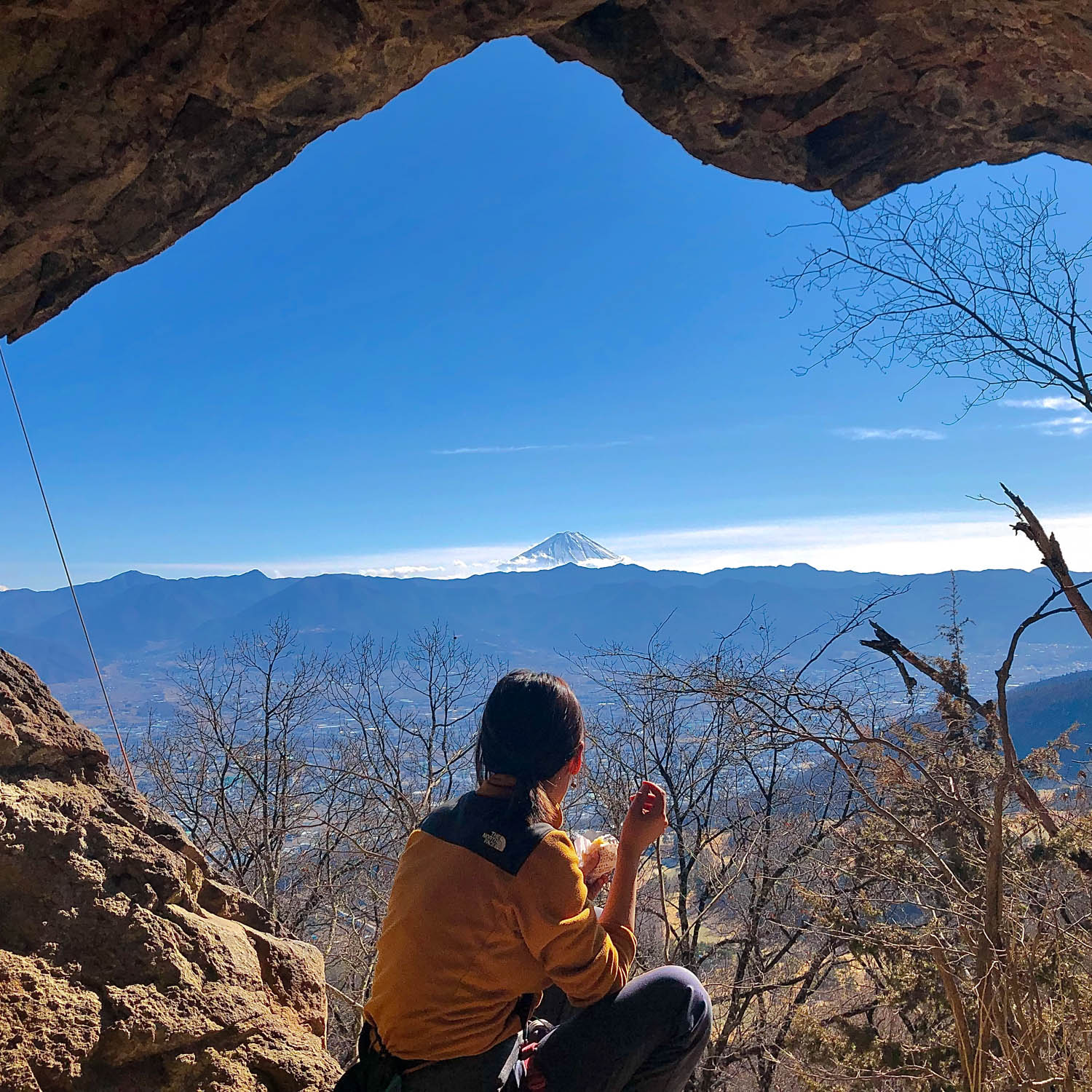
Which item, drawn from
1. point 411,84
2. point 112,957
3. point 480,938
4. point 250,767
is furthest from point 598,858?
point 250,767

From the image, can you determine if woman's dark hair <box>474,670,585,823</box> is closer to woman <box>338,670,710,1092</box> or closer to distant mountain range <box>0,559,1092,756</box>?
woman <box>338,670,710,1092</box>

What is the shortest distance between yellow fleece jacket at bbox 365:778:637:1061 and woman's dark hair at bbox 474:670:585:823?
0.08 meters

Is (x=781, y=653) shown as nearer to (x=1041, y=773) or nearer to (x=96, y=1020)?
(x=1041, y=773)

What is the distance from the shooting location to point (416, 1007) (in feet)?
5.57

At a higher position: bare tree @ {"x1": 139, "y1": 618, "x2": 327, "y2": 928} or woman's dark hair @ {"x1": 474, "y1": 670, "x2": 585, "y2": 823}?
woman's dark hair @ {"x1": 474, "y1": 670, "x2": 585, "y2": 823}

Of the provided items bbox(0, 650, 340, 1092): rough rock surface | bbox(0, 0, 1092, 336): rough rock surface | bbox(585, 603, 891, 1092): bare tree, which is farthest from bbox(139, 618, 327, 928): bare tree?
bbox(0, 650, 340, 1092): rough rock surface

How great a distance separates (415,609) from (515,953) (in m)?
134

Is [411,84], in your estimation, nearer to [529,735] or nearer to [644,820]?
[529,735]

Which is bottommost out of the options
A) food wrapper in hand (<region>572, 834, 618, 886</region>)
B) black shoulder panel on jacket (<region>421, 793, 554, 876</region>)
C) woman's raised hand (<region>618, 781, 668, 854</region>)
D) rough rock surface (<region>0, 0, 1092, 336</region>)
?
food wrapper in hand (<region>572, 834, 618, 886</region>)

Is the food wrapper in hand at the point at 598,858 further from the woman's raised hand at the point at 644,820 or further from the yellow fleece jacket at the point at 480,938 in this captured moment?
the yellow fleece jacket at the point at 480,938

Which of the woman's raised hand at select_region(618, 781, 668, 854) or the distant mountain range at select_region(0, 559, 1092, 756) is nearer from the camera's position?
the woman's raised hand at select_region(618, 781, 668, 854)

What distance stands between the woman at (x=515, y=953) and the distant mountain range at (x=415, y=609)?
35.9 meters

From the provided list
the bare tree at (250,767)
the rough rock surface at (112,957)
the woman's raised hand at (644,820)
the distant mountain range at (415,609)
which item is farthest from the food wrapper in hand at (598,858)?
the distant mountain range at (415,609)

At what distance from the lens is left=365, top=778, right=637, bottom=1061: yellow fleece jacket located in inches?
66.4
